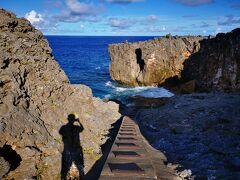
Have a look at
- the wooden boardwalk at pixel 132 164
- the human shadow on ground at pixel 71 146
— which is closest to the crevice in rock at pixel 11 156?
the human shadow on ground at pixel 71 146

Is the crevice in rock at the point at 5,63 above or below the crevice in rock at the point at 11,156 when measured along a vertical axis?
above

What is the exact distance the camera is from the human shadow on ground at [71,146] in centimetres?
1212

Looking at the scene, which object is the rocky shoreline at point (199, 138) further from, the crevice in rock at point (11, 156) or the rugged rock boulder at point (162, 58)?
the rugged rock boulder at point (162, 58)

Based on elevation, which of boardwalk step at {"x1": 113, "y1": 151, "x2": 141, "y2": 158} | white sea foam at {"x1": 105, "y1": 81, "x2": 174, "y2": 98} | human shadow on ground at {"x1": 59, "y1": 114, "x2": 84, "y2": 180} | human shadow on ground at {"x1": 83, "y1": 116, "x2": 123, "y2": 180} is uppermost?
boardwalk step at {"x1": 113, "y1": 151, "x2": 141, "y2": 158}

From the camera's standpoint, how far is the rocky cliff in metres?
10.7

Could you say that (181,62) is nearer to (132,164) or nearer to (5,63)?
(5,63)

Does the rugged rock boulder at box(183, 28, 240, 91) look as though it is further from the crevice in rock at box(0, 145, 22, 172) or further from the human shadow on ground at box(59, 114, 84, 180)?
the crevice in rock at box(0, 145, 22, 172)

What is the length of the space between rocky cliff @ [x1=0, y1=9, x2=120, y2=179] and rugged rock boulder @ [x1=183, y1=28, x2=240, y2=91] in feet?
85.6

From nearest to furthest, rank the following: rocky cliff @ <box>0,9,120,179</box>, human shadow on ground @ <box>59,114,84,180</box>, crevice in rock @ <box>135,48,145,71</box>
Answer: rocky cliff @ <box>0,9,120,179</box> < human shadow on ground @ <box>59,114,84,180</box> < crevice in rock @ <box>135,48,145,71</box>

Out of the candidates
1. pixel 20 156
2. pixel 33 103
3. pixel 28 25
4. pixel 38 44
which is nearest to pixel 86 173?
pixel 20 156

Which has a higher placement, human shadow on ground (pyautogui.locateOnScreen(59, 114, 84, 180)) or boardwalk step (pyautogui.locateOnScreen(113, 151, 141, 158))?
boardwalk step (pyautogui.locateOnScreen(113, 151, 141, 158))

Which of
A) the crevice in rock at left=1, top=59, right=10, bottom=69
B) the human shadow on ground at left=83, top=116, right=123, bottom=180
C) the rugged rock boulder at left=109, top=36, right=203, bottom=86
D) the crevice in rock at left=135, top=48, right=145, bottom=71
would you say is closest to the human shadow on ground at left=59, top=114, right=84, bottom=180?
the human shadow on ground at left=83, top=116, right=123, bottom=180

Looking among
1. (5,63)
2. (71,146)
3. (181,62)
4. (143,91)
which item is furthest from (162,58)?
(5,63)

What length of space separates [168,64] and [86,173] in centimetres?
4194
